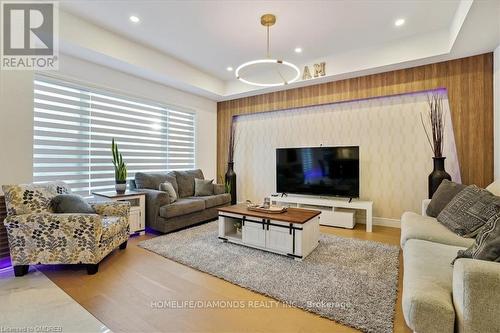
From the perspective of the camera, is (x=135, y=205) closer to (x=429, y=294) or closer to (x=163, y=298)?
(x=163, y=298)

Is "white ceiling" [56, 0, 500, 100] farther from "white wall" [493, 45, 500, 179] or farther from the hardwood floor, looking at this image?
the hardwood floor

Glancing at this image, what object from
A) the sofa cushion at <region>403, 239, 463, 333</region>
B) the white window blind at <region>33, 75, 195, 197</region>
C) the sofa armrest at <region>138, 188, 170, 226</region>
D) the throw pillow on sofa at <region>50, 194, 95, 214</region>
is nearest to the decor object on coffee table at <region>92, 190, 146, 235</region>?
the sofa armrest at <region>138, 188, 170, 226</region>

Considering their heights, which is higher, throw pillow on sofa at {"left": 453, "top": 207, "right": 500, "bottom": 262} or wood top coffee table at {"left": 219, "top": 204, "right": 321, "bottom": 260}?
throw pillow on sofa at {"left": 453, "top": 207, "right": 500, "bottom": 262}

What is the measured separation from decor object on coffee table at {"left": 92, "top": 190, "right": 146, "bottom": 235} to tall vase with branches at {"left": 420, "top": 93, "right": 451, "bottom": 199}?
4.33 metres

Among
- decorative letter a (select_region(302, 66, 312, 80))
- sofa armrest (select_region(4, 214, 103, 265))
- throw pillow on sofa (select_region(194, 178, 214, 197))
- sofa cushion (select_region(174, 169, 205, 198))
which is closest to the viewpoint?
sofa armrest (select_region(4, 214, 103, 265))

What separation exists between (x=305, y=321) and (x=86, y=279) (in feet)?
6.74

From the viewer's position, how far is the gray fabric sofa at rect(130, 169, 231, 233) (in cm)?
371

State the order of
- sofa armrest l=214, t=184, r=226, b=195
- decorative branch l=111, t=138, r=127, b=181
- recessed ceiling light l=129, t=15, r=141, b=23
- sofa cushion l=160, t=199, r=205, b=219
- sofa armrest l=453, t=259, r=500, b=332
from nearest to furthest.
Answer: sofa armrest l=453, t=259, r=500, b=332 → recessed ceiling light l=129, t=15, r=141, b=23 → sofa cushion l=160, t=199, r=205, b=219 → decorative branch l=111, t=138, r=127, b=181 → sofa armrest l=214, t=184, r=226, b=195

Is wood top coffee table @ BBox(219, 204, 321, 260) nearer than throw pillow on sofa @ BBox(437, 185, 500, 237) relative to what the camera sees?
No

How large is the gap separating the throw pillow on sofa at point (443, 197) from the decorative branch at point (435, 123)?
1020mm

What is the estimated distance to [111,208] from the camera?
305 centimetres

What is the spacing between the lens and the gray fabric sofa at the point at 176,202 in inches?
146

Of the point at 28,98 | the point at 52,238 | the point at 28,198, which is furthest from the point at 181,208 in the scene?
the point at 28,98

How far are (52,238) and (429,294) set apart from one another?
3062 millimetres
